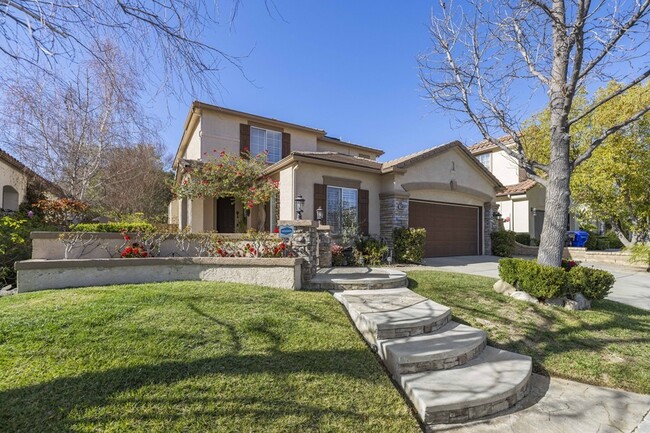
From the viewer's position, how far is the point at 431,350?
3791 mm

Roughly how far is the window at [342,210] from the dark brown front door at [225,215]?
5649mm

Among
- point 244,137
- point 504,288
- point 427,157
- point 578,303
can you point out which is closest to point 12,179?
point 244,137

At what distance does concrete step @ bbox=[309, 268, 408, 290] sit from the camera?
6484mm

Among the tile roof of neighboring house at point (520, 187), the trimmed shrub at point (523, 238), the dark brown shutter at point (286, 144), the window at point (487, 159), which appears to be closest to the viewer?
the dark brown shutter at point (286, 144)

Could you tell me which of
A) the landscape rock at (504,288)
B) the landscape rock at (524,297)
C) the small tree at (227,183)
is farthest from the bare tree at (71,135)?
the landscape rock at (524,297)

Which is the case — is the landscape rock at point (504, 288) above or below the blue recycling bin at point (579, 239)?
below

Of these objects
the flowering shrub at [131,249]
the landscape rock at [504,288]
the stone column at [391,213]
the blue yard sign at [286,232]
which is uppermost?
the stone column at [391,213]

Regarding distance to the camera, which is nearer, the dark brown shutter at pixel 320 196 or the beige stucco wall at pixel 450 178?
the dark brown shutter at pixel 320 196

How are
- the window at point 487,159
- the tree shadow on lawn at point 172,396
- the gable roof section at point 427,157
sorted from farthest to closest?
the window at point 487,159, the gable roof section at point 427,157, the tree shadow on lawn at point 172,396

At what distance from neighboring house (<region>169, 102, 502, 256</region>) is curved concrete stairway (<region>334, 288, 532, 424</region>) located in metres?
6.39

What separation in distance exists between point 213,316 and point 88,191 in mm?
11692

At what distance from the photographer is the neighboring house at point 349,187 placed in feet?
35.7

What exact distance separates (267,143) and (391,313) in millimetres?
11786

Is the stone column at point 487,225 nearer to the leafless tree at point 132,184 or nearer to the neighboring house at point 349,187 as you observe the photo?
the neighboring house at point 349,187
